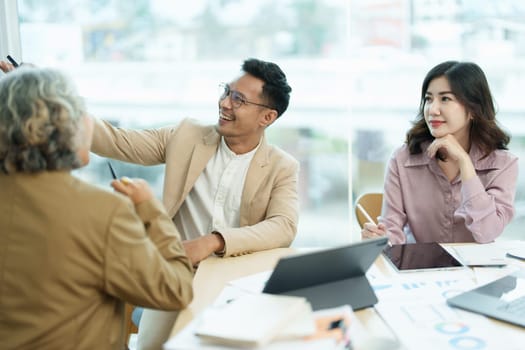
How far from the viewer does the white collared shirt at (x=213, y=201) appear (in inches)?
90.0

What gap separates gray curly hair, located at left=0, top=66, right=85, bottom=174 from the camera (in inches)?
51.6

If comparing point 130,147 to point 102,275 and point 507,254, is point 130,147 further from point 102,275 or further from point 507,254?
point 507,254

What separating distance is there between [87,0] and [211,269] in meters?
2.25

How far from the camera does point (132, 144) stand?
2.32 meters

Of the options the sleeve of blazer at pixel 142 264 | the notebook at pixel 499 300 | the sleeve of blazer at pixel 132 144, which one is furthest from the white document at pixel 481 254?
the sleeve of blazer at pixel 132 144

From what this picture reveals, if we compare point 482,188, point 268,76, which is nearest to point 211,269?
point 268,76

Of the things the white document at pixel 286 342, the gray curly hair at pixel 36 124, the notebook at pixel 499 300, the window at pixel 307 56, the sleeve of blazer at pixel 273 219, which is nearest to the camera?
the white document at pixel 286 342

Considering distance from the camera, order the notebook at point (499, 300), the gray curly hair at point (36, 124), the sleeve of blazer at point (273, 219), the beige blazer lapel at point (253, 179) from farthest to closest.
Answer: the beige blazer lapel at point (253, 179)
the sleeve of blazer at point (273, 219)
the notebook at point (499, 300)
the gray curly hair at point (36, 124)

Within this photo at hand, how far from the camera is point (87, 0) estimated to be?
11.4 ft

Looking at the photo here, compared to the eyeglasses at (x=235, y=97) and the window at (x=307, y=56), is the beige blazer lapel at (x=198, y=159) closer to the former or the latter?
the eyeglasses at (x=235, y=97)

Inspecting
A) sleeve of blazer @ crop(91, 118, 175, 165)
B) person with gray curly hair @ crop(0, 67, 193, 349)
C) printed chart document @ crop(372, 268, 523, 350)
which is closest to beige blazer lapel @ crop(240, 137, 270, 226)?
sleeve of blazer @ crop(91, 118, 175, 165)

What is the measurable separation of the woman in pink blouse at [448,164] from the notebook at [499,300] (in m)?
0.62

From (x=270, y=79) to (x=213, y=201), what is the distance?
0.52 meters

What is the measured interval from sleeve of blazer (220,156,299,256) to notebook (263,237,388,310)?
45 centimetres
